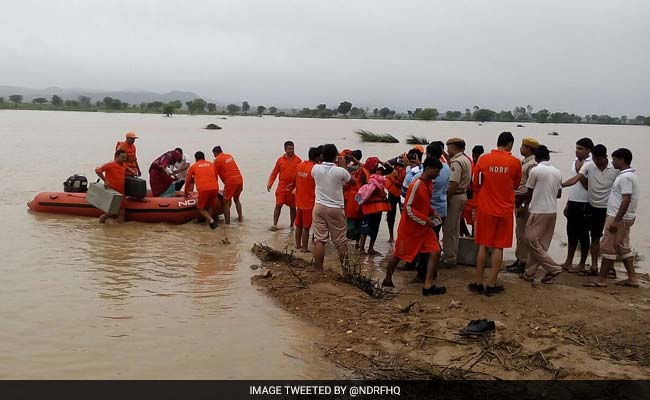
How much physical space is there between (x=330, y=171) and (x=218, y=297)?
1.69 metres

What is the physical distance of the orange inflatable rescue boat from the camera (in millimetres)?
8695

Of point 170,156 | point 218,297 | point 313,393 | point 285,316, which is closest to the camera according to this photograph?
point 313,393

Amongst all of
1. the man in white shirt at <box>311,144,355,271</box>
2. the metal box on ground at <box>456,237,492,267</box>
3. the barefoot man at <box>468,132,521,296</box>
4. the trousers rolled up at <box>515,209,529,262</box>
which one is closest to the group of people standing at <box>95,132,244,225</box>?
the man in white shirt at <box>311,144,355,271</box>

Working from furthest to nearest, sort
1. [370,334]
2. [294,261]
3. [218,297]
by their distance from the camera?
[294,261]
[218,297]
[370,334]

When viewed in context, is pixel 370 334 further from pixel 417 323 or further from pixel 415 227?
pixel 415 227

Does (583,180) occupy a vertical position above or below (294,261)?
above

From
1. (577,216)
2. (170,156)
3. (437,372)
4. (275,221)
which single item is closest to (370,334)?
(437,372)

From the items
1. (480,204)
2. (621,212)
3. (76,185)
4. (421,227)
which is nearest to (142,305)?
(421,227)

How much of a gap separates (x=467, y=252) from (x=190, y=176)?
4415mm

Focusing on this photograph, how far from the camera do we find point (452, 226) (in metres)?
6.07

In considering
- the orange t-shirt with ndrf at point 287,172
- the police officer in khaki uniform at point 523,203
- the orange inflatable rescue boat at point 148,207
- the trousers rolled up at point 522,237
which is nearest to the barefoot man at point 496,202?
the police officer in khaki uniform at point 523,203

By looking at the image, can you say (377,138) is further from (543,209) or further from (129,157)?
(543,209)

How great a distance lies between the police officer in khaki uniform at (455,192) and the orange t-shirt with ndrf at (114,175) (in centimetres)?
513

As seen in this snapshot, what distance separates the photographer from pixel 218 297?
539 centimetres
